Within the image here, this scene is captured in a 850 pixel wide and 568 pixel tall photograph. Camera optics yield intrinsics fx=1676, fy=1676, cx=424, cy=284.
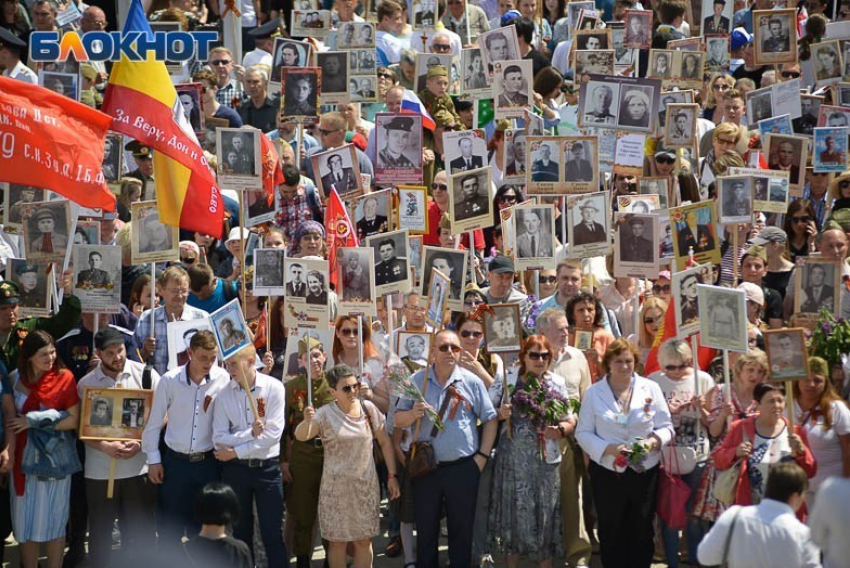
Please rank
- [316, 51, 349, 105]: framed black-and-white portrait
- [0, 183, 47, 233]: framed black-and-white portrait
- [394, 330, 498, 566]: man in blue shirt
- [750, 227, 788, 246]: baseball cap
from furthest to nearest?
[316, 51, 349, 105]: framed black-and-white portrait, [750, 227, 788, 246]: baseball cap, [0, 183, 47, 233]: framed black-and-white portrait, [394, 330, 498, 566]: man in blue shirt

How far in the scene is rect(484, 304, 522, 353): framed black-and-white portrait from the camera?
479 inches

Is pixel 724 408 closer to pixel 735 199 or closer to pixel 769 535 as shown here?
pixel 769 535

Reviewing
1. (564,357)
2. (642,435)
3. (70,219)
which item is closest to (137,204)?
(70,219)

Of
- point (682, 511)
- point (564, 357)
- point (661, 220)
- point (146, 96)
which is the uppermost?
point (146, 96)

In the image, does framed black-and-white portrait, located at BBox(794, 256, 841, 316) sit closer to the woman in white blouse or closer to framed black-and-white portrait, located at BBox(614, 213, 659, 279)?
framed black-and-white portrait, located at BBox(614, 213, 659, 279)

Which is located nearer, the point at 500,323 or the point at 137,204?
the point at 500,323

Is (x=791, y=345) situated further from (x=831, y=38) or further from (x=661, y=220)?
(x=831, y=38)

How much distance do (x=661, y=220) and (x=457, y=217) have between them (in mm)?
1762

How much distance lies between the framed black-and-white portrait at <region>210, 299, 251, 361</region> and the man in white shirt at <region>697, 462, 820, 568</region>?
13.2ft

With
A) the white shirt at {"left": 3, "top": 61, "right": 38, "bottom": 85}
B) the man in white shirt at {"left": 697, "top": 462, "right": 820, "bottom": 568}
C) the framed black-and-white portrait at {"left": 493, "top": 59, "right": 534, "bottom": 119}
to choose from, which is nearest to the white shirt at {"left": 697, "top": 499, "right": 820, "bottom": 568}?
the man in white shirt at {"left": 697, "top": 462, "right": 820, "bottom": 568}

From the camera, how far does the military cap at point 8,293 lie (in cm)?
1238


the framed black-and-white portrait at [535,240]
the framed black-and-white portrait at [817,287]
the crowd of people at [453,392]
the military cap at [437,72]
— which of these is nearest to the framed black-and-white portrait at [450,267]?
the crowd of people at [453,392]

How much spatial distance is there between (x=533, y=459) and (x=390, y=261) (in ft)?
A: 6.65

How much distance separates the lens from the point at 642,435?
453 inches
